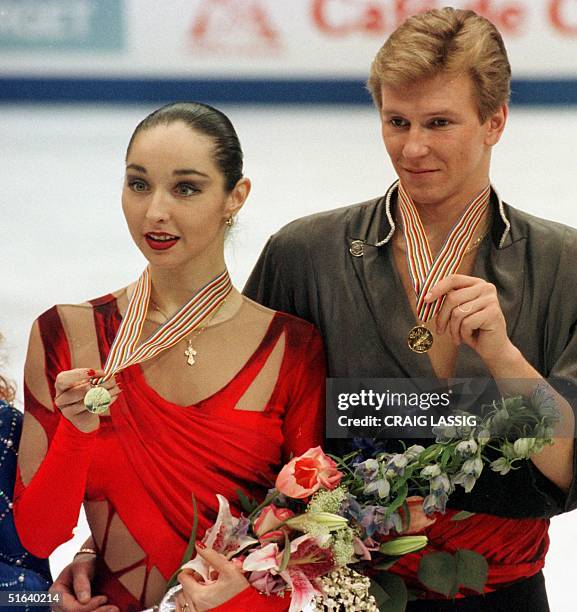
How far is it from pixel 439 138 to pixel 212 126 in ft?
1.58

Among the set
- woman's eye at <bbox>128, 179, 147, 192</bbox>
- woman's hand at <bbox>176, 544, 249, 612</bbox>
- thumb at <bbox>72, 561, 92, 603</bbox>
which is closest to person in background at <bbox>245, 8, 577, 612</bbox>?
woman's eye at <bbox>128, 179, 147, 192</bbox>

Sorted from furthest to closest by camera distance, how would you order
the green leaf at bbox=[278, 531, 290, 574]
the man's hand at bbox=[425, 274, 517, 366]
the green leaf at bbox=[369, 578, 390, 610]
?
the green leaf at bbox=[369, 578, 390, 610]
the man's hand at bbox=[425, 274, 517, 366]
the green leaf at bbox=[278, 531, 290, 574]

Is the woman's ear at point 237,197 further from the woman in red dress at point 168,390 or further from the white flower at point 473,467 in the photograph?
the white flower at point 473,467

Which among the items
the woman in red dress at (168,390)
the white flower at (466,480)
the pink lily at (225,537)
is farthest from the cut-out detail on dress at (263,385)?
the white flower at (466,480)

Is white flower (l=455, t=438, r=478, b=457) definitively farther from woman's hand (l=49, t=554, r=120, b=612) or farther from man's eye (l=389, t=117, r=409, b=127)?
woman's hand (l=49, t=554, r=120, b=612)

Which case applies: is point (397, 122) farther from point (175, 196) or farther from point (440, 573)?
point (440, 573)

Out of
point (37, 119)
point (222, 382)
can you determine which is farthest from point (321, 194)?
point (37, 119)

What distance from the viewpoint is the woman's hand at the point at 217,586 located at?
237 centimetres

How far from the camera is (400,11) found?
2.57 meters

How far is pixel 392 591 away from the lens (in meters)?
2.57

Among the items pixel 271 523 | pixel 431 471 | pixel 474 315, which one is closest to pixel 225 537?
pixel 271 523

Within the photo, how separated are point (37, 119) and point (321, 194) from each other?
66 cm

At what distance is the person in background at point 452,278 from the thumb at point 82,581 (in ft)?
2.24

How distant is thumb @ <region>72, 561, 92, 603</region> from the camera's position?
260cm
